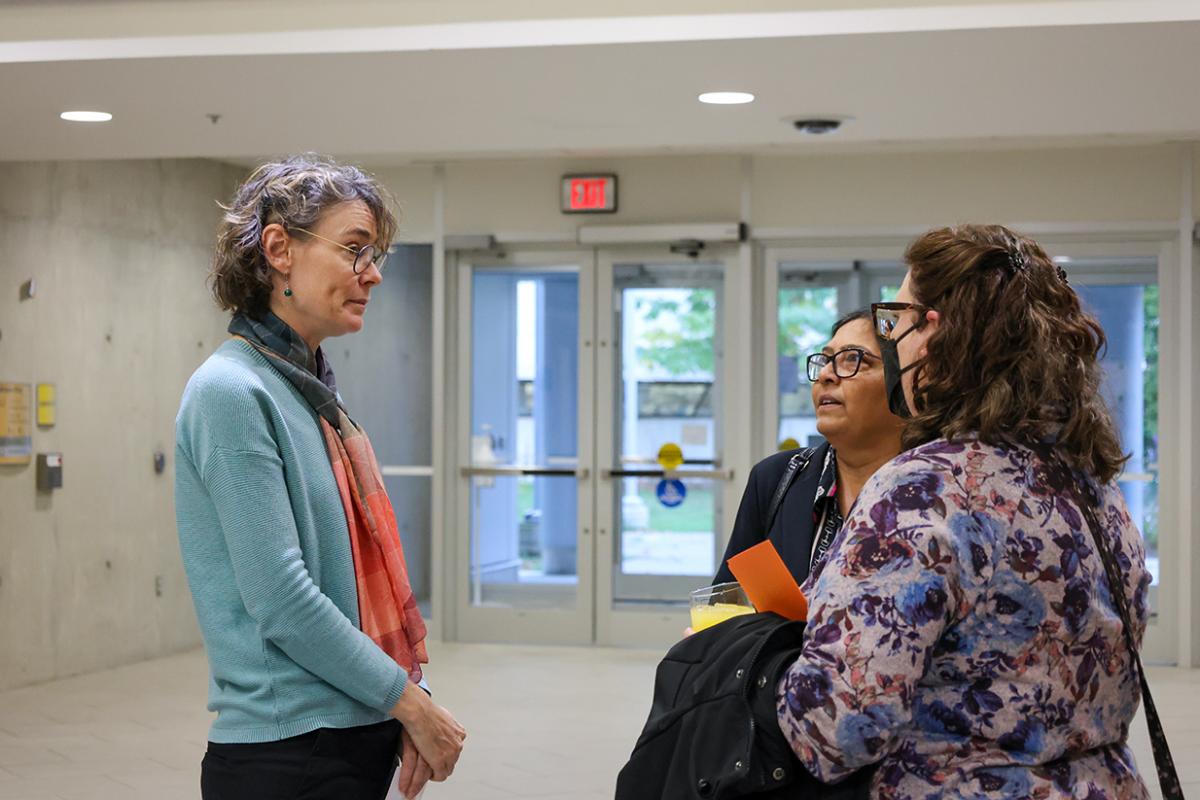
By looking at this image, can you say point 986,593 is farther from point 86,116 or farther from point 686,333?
point 686,333

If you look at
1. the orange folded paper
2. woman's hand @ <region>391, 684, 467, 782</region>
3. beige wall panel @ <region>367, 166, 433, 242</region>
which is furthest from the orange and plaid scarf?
beige wall panel @ <region>367, 166, 433, 242</region>

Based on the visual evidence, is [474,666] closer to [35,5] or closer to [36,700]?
[36,700]

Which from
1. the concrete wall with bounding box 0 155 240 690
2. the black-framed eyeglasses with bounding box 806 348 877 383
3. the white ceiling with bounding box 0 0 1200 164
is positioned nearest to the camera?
the black-framed eyeglasses with bounding box 806 348 877 383

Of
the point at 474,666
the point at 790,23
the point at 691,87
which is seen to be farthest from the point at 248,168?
the point at 790,23

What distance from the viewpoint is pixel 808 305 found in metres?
8.74

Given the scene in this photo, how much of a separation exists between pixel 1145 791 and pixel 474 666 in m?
6.65

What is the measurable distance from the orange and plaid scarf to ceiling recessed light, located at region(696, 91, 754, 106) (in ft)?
12.1

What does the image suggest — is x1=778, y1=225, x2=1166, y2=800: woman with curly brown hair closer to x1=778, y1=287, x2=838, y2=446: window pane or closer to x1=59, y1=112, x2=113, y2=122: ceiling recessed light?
x1=59, y1=112, x2=113, y2=122: ceiling recessed light

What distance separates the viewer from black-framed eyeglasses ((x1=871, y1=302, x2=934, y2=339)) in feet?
5.52

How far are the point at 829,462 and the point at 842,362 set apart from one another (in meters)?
0.23

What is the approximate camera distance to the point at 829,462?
110 inches

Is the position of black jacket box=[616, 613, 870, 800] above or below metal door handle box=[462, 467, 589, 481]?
above

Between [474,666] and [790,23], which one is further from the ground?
[790,23]

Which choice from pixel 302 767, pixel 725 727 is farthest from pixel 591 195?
pixel 725 727
